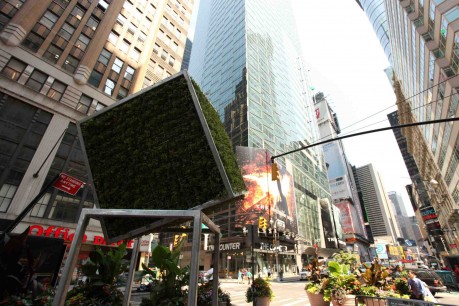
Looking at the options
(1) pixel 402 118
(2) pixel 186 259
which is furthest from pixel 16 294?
(1) pixel 402 118

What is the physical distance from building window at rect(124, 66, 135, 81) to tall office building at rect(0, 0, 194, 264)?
136 mm

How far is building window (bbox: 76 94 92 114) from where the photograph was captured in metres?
25.1

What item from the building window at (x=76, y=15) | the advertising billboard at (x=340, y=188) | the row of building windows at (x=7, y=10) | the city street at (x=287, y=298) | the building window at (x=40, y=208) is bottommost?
the city street at (x=287, y=298)

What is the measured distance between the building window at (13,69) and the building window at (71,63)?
12.9 feet

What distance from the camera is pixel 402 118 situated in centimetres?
5944

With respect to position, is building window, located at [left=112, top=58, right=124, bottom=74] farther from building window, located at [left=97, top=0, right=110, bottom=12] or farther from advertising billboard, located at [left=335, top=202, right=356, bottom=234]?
advertising billboard, located at [left=335, top=202, right=356, bottom=234]

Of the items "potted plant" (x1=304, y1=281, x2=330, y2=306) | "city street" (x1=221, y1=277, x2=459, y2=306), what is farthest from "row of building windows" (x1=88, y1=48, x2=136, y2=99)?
"potted plant" (x1=304, y1=281, x2=330, y2=306)

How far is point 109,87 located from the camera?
2884 cm

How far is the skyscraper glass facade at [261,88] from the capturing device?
5841 cm

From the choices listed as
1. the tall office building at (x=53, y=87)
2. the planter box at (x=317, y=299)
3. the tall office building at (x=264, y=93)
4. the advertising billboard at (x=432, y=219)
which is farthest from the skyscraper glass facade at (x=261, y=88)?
the planter box at (x=317, y=299)

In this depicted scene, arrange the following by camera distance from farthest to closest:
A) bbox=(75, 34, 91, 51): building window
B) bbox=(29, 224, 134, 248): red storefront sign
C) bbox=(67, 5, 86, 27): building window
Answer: bbox=(67, 5, 86, 27): building window → bbox=(75, 34, 91, 51): building window → bbox=(29, 224, 134, 248): red storefront sign

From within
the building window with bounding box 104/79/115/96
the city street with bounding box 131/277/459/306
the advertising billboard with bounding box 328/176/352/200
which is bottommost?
the city street with bounding box 131/277/459/306

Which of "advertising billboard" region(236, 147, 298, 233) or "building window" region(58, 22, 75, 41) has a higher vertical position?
"building window" region(58, 22, 75, 41)

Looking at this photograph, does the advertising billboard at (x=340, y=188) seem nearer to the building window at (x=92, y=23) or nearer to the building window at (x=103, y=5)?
the building window at (x=103, y=5)
